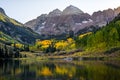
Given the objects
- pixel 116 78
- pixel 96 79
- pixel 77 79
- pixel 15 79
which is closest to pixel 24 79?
pixel 15 79

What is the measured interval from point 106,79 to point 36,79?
20166 mm

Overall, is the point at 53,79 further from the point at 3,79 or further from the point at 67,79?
the point at 3,79

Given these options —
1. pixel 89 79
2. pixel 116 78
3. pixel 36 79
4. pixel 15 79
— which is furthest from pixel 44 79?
pixel 116 78

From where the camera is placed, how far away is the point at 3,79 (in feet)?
273

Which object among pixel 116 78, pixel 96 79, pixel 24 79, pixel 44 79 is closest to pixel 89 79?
pixel 96 79

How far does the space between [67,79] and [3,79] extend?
18.3m

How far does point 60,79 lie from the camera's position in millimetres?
81375

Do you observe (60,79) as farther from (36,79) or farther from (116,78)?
(116,78)

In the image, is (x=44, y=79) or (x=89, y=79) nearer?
(x=89, y=79)

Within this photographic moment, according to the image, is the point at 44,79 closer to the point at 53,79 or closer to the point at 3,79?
the point at 53,79

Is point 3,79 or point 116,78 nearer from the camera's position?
point 116,78

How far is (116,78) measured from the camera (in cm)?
7544

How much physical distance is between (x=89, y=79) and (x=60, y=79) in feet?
28.0

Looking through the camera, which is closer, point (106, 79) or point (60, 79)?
point (106, 79)
